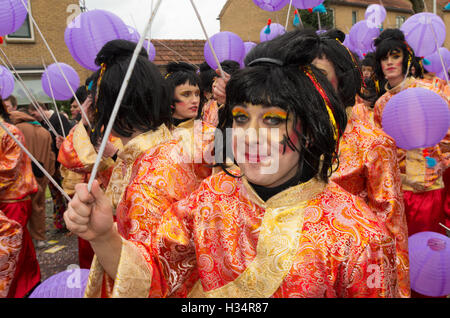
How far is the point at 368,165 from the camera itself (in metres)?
1.90

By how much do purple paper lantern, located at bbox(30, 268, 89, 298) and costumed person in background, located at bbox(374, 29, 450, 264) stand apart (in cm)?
248

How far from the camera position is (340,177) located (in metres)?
1.92

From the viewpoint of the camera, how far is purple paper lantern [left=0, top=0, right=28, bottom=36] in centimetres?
259

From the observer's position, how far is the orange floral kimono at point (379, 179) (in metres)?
1.87

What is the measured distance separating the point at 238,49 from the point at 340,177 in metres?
3.05

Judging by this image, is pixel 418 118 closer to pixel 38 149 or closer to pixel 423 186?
pixel 423 186

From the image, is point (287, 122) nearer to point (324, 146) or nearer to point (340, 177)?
point (324, 146)

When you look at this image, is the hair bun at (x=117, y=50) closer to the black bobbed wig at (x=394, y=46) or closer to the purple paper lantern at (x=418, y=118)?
the purple paper lantern at (x=418, y=118)

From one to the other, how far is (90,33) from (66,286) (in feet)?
6.23

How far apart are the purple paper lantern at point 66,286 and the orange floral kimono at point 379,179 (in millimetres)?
1291

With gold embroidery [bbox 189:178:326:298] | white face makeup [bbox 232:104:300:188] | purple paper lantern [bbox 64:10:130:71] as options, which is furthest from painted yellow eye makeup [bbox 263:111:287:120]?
purple paper lantern [bbox 64:10:130:71]

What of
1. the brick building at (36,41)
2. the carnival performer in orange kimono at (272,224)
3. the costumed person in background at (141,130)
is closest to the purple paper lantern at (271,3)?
the costumed person in background at (141,130)

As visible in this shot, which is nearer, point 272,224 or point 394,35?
point 272,224

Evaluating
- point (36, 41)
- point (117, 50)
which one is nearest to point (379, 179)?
point (117, 50)
